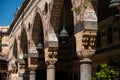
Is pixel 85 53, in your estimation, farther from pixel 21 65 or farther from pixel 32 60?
pixel 21 65

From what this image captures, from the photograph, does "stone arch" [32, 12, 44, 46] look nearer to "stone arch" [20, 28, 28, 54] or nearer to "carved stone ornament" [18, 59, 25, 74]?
"stone arch" [20, 28, 28, 54]

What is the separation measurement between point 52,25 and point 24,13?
23.8 feet

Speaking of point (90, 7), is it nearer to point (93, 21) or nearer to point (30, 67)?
point (93, 21)

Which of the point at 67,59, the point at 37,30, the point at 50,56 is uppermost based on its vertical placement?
the point at 37,30

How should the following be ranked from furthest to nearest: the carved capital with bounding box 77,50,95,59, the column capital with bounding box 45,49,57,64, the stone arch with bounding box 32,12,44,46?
1. the stone arch with bounding box 32,12,44,46
2. the column capital with bounding box 45,49,57,64
3. the carved capital with bounding box 77,50,95,59

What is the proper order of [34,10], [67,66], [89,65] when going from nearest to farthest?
[89,65] < [34,10] < [67,66]

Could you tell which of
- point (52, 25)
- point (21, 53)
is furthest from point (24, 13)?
point (52, 25)

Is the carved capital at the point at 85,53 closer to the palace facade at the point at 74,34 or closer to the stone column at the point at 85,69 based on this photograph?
the palace facade at the point at 74,34

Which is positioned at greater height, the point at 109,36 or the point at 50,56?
the point at 109,36

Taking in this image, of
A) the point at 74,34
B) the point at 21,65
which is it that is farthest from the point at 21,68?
the point at 74,34

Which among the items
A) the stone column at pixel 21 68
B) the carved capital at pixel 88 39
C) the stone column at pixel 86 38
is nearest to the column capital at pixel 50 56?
the stone column at pixel 86 38

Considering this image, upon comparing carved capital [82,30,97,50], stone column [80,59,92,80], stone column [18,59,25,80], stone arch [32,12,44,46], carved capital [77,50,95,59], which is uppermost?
stone arch [32,12,44,46]

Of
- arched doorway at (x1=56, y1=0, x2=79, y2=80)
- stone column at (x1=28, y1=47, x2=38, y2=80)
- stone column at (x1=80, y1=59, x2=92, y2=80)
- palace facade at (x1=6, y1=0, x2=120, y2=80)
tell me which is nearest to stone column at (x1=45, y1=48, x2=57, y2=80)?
palace facade at (x1=6, y1=0, x2=120, y2=80)

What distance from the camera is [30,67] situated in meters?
18.4
